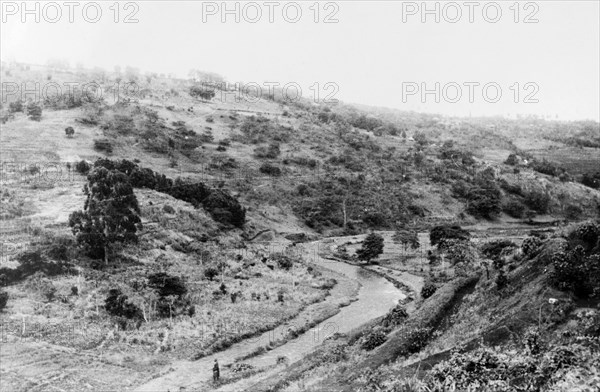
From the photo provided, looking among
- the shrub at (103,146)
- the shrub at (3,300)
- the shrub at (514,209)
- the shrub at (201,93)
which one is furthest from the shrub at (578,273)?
the shrub at (201,93)

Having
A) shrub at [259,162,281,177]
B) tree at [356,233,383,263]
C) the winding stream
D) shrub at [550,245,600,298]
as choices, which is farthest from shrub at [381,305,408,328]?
shrub at [259,162,281,177]

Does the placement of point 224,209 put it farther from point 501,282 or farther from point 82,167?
point 501,282

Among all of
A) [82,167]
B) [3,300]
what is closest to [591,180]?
[82,167]

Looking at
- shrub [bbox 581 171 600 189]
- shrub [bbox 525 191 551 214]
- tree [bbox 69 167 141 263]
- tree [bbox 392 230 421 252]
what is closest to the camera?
tree [bbox 69 167 141 263]

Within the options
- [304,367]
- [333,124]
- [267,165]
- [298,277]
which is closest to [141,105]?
[267,165]

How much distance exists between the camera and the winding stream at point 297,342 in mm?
26391

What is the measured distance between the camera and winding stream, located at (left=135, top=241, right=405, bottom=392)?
26.4 m

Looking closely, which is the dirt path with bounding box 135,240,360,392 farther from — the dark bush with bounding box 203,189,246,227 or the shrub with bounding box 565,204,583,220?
the shrub with bounding box 565,204,583,220

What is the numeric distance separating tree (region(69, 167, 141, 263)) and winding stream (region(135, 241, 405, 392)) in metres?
17.3

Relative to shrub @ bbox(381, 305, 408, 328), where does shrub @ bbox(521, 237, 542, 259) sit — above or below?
above

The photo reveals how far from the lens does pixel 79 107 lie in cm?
9244

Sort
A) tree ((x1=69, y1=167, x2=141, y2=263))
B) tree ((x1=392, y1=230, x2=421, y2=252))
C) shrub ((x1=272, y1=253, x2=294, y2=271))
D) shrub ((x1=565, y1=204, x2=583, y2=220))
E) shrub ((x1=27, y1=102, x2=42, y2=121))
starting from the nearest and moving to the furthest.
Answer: tree ((x1=69, y1=167, x2=141, y2=263)) < shrub ((x1=272, y1=253, x2=294, y2=271)) < tree ((x1=392, y1=230, x2=421, y2=252)) < shrub ((x1=27, y1=102, x2=42, y2=121)) < shrub ((x1=565, y1=204, x2=583, y2=220))

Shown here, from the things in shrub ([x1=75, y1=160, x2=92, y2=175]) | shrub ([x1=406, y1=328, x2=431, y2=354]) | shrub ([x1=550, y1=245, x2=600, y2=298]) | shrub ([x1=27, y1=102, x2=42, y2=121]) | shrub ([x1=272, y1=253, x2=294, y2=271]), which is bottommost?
shrub ([x1=272, y1=253, x2=294, y2=271])

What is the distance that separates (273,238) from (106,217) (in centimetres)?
2561
